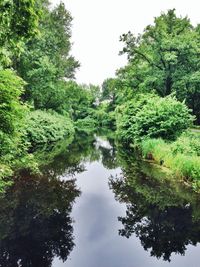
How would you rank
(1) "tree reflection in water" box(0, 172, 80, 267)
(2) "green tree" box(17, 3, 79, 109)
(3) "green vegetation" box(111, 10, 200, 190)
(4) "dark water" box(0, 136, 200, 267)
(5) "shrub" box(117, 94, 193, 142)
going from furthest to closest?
(2) "green tree" box(17, 3, 79, 109), (3) "green vegetation" box(111, 10, 200, 190), (5) "shrub" box(117, 94, 193, 142), (4) "dark water" box(0, 136, 200, 267), (1) "tree reflection in water" box(0, 172, 80, 267)

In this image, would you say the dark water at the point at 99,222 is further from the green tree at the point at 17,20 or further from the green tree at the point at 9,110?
the green tree at the point at 17,20

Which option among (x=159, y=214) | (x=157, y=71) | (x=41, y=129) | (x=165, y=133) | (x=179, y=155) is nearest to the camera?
(x=159, y=214)

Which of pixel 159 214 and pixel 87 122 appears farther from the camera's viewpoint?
pixel 87 122

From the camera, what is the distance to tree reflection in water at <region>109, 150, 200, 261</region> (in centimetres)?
824

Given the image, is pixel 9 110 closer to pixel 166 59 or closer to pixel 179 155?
pixel 179 155

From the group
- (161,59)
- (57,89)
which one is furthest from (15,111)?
(57,89)

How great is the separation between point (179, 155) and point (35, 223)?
7790 mm

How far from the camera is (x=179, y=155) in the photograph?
49.3 ft

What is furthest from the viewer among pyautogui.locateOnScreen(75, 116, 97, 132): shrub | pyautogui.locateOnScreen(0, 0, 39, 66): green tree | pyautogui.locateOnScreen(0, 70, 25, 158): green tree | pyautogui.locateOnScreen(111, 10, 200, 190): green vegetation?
pyautogui.locateOnScreen(75, 116, 97, 132): shrub

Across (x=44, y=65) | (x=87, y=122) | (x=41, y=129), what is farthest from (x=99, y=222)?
(x=87, y=122)

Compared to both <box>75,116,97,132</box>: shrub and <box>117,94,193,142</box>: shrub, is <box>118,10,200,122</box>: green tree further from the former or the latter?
<box>75,116,97,132</box>: shrub

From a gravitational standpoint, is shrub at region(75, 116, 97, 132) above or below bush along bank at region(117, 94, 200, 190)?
above

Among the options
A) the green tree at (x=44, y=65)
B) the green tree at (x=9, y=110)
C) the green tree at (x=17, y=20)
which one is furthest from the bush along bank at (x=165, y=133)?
the green tree at (x=44, y=65)

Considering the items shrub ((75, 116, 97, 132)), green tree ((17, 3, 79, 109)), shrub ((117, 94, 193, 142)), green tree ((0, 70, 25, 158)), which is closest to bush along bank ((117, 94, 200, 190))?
shrub ((117, 94, 193, 142))
